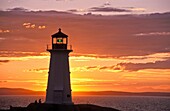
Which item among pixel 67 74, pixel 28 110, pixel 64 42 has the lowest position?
pixel 28 110

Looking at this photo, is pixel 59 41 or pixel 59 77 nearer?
pixel 59 77

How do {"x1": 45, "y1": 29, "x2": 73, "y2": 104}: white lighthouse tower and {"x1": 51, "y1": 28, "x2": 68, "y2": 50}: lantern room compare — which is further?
{"x1": 51, "y1": 28, "x2": 68, "y2": 50}: lantern room

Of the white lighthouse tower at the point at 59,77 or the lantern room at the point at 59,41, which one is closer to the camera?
the white lighthouse tower at the point at 59,77

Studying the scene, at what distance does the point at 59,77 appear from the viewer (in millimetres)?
40844

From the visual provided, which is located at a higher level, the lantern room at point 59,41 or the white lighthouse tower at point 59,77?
the lantern room at point 59,41

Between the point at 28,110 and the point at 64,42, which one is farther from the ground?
the point at 64,42

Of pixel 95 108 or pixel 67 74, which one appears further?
pixel 95 108

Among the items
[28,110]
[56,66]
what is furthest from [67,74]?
[28,110]

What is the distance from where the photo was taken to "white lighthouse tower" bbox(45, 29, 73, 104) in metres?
40.8

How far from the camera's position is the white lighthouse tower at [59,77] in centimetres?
4081

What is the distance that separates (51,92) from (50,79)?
105 centimetres

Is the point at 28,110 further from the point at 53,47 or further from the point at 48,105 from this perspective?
the point at 53,47

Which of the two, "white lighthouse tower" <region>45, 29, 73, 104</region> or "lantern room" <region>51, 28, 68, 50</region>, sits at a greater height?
"lantern room" <region>51, 28, 68, 50</region>

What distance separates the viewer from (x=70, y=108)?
4081cm
